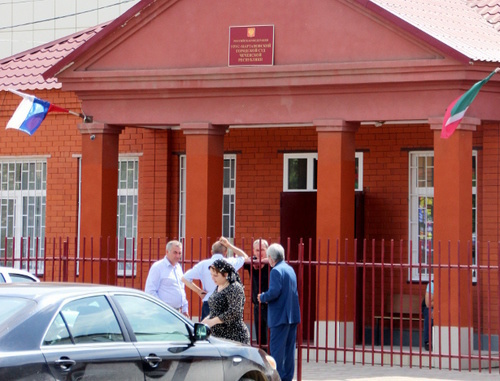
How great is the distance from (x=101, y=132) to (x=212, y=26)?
2344 mm

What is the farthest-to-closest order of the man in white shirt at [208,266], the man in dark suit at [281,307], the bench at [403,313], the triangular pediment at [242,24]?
the bench at [403,313] < the triangular pediment at [242,24] < the man in white shirt at [208,266] < the man in dark suit at [281,307]

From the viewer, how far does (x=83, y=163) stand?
17750mm

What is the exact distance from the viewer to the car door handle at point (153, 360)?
27.7 feet

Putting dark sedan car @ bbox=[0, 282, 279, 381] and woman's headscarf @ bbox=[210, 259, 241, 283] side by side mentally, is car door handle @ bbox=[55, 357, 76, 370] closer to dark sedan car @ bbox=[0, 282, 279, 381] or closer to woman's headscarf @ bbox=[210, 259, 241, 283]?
dark sedan car @ bbox=[0, 282, 279, 381]

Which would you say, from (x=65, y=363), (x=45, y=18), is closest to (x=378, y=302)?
(x=65, y=363)

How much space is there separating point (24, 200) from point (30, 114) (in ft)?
11.9

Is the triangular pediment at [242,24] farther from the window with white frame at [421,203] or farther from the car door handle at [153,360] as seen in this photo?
the car door handle at [153,360]

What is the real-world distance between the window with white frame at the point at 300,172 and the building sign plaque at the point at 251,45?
285cm

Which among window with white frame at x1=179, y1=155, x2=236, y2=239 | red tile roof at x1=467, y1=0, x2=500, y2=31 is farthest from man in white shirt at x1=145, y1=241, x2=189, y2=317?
red tile roof at x1=467, y1=0, x2=500, y2=31

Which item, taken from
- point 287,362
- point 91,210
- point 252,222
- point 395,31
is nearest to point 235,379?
point 287,362

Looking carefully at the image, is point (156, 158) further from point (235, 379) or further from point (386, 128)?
point (235, 379)

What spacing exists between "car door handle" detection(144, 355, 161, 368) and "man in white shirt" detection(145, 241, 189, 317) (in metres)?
5.27

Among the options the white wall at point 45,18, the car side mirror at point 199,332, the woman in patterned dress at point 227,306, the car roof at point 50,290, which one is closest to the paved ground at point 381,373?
the woman in patterned dress at point 227,306

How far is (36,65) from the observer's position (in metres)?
20.4
